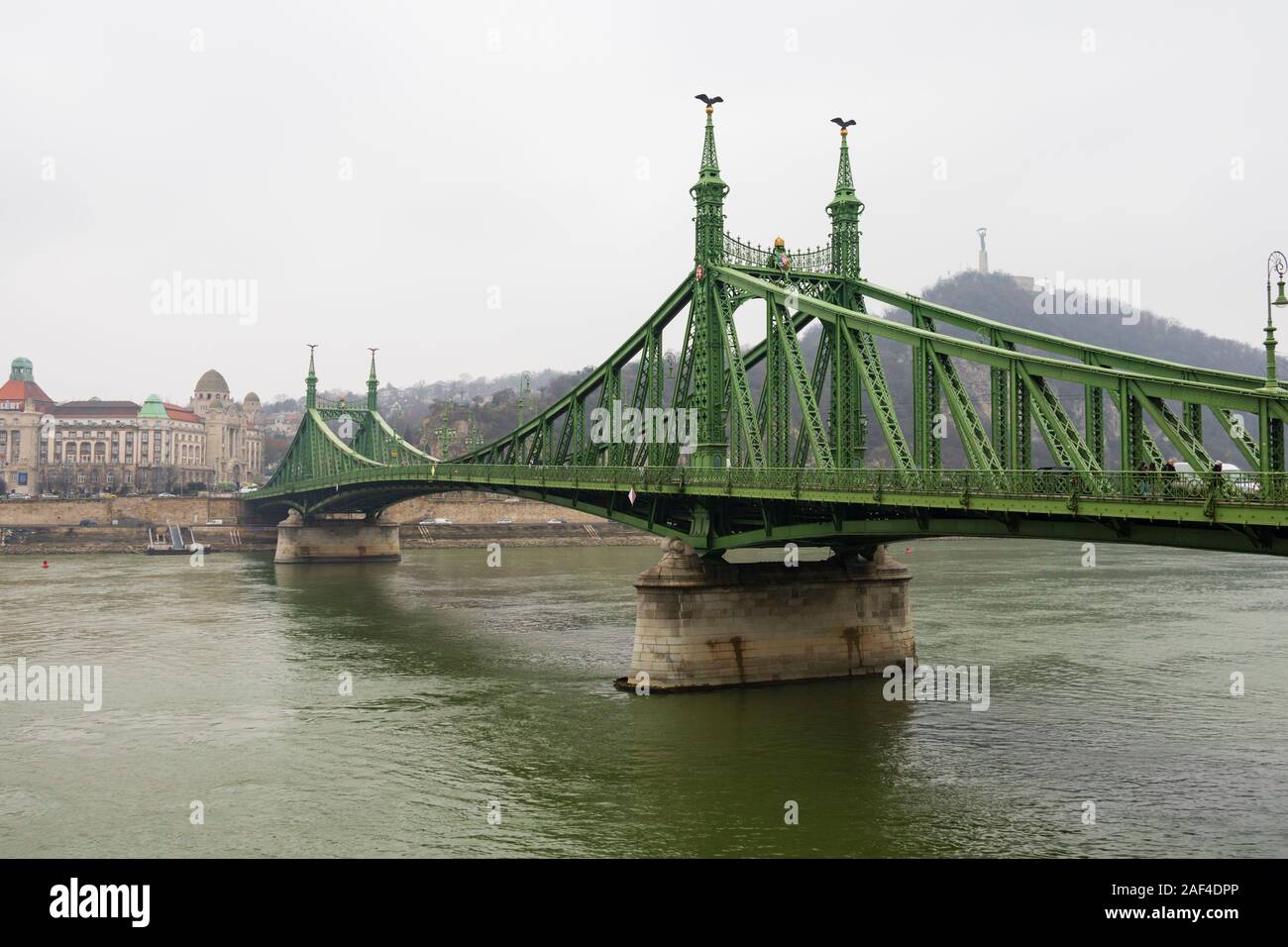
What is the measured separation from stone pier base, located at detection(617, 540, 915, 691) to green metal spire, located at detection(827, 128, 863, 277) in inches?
418

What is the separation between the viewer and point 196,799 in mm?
24312

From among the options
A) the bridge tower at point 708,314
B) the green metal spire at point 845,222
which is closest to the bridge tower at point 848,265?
the green metal spire at point 845,222

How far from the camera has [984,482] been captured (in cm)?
2395

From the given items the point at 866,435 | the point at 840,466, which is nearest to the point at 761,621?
the point at 840,466

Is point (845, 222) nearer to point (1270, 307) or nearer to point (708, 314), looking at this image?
point (708, 314)

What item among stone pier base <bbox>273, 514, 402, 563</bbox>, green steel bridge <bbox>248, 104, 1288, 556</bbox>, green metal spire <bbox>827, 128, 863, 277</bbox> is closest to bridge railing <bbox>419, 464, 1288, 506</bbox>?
green steel bridge <bbox>248, 104, 1288, 556</bbox>

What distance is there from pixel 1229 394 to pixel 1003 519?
5778 millimetres

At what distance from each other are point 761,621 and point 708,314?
11.7 m

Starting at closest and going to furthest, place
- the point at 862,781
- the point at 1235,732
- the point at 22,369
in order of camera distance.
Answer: the point at 862,781, the point at 1235,732, the point at 22,369
